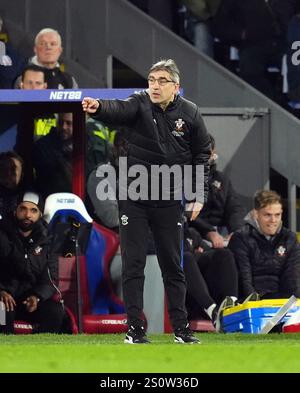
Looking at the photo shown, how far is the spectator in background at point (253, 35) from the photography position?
1630 centimetres

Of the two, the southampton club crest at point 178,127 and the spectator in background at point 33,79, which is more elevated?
the spectator in background at point 33,79

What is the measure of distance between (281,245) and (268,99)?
239 cm

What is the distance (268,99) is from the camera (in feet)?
50.7

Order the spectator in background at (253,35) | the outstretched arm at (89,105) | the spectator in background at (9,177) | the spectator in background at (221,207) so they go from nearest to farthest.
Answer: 1. the outstretched arm at (89,105)
2. the spectator in background at (9,177)
3. the spectator in background at (221,207)
4. the spectator in background at (253,35)

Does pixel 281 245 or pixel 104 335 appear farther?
pixel 281 245

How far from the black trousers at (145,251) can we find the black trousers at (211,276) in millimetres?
2232

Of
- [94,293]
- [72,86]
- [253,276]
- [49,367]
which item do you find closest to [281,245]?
[253,276]

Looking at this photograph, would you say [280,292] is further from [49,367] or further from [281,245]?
[49,367]

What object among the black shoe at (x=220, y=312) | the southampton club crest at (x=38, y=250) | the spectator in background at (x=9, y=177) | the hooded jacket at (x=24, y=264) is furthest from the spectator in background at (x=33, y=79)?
the black shoe at (x=220, y=312)

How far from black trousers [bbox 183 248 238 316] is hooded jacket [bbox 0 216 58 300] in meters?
1.15

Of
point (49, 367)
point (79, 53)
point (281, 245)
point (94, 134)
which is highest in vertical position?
point (79, 53)

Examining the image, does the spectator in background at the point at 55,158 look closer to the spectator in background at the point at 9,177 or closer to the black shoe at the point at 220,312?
the spectator in background at the point at 9,177

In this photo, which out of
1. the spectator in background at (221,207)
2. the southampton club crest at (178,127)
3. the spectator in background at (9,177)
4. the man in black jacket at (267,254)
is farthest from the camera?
the spectator in background at (221,207)

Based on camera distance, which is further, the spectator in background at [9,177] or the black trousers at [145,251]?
the spectator in background at [9,177]
